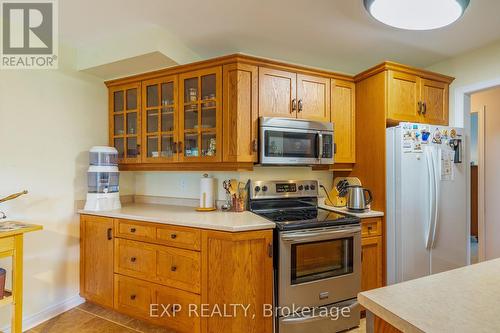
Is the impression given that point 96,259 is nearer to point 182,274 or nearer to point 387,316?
point 182,274

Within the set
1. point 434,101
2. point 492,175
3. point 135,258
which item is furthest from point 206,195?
point 492,175

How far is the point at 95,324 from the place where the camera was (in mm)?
2193

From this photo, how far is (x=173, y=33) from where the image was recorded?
2.18 metres

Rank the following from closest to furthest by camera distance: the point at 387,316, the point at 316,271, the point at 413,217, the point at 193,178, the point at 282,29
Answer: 1. the point at 387,316
2. the point at 316,271
3. the point at 282,29
4. the point at 413,217
5. the point at 193,178

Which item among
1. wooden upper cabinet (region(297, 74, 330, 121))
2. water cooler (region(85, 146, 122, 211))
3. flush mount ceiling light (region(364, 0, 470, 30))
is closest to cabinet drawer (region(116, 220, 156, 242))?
water cooler (region(85, 146, 122, 211))

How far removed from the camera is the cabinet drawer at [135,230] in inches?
83.4

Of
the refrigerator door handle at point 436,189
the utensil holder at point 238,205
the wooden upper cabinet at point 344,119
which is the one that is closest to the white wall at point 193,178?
the utensil holder at point 238,205

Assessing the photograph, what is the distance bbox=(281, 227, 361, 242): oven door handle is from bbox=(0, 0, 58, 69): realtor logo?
7.34 feet

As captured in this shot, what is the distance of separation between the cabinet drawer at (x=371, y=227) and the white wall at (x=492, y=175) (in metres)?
1.93

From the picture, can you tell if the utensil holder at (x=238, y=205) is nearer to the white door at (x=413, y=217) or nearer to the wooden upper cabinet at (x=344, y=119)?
the wooden upper cabinet at (x=344, y=119)

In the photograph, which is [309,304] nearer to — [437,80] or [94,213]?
[94,213]

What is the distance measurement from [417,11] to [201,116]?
5.35ft

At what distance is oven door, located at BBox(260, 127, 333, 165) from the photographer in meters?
2.22

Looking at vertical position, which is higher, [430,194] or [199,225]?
[430,194]
